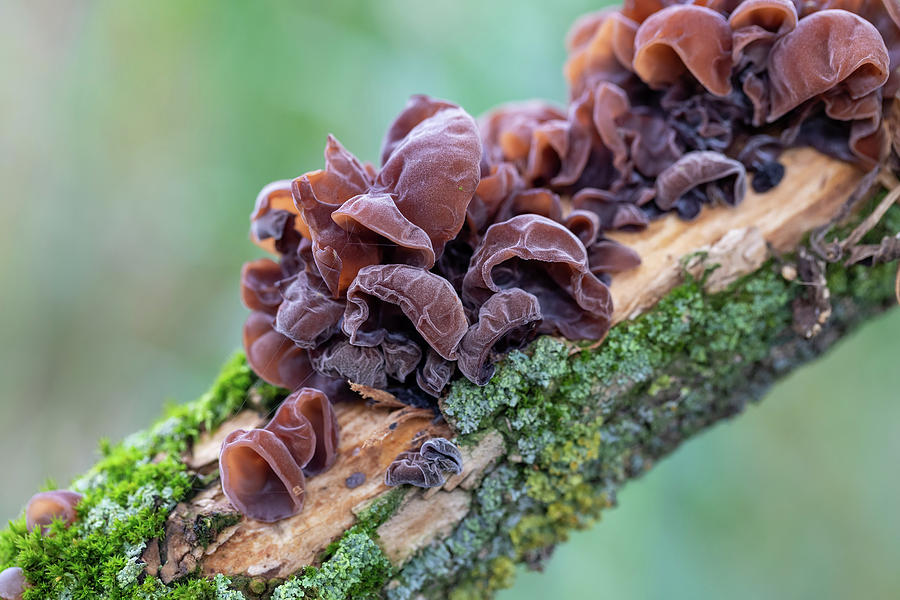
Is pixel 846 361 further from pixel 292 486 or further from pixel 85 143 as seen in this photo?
pixel 85 143

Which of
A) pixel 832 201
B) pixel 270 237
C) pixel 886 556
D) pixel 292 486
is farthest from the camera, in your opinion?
pixel 886 556

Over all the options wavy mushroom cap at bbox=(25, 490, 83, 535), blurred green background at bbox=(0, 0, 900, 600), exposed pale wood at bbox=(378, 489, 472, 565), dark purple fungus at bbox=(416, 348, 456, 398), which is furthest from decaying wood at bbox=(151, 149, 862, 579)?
blurred green background at bbox=(0, 0, 900, 600)

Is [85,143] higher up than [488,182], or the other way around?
[85,143]

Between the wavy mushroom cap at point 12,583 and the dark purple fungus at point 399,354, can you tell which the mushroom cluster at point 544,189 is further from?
the wavy mushroom cap at point 12,583

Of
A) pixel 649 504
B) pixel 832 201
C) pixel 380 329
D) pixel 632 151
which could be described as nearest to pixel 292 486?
pixel 380 329

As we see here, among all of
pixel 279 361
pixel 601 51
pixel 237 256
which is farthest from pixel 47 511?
pixel 237 256

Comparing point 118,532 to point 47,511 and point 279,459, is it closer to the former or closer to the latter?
point 47,511

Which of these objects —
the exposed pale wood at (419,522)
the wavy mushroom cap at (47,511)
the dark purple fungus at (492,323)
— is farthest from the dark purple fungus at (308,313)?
the wavy mushroom cap at (47,511)
